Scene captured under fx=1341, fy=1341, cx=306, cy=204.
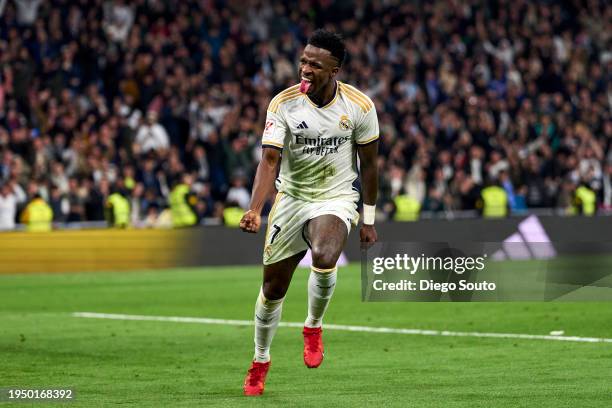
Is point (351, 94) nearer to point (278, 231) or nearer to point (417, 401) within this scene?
point (278, 231)

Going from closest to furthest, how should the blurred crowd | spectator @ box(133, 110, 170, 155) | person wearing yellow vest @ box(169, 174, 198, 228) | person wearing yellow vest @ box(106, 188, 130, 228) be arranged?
person wearing yellow vest @ box(106, 188, 130, 228) → person wearing yellow vest @ box(169, 174, 198, 228) → the blurred crowd → spectator @ box(133, 110, 170, 155)

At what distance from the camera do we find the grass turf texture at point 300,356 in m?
8.94

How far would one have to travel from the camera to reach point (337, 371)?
10461mm

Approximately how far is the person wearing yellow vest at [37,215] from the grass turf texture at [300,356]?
461cm

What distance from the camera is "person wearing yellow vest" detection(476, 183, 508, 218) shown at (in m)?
28.3

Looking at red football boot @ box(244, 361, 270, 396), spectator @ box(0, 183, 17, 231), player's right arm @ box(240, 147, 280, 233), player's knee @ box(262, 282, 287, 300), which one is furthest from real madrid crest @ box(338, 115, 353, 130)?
spectator @ box(0, 183, 17, 231)

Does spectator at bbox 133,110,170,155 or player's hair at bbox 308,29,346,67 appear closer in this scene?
player's hair at bbox 308,29,346,67

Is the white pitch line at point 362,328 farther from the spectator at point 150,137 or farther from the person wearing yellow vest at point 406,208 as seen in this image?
the person wearing yellow vest at point 406,208

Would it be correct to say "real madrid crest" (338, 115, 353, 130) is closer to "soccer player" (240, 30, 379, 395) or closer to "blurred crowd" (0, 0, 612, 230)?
"soccer player" (240, 30, 379, 395)

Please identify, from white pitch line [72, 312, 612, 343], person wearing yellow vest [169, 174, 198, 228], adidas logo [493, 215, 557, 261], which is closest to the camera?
→ white pitch line [72, 312, 612, 343]

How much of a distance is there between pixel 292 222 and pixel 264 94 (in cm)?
2096

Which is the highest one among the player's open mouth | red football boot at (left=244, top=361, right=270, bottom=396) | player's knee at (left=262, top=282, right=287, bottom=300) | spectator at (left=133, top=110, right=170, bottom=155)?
the player's open mouth

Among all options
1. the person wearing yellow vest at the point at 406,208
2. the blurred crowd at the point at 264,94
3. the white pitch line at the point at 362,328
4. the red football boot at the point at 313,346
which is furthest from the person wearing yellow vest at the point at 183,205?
the red football boot at the point at 313,346

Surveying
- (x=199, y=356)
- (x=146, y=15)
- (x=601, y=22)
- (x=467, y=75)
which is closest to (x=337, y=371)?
(x=199, y=356)
